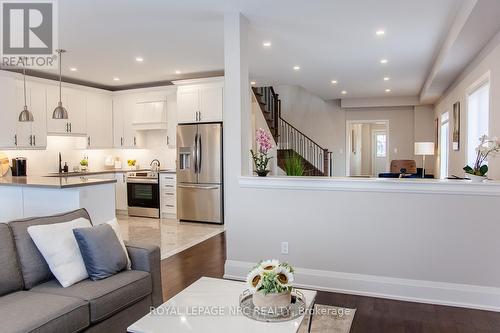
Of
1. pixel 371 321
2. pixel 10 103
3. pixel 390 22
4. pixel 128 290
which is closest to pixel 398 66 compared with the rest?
pixel 390 22

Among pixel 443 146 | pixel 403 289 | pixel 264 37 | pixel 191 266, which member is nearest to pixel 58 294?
pixel 191 266

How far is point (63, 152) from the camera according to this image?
23.3 ft

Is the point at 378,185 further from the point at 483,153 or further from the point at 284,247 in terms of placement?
the point at 284,247

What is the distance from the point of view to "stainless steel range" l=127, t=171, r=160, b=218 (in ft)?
23.3

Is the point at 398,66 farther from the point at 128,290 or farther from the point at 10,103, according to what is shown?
the point at 10,103

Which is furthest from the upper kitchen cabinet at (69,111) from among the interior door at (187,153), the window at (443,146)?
the window at (443,146)

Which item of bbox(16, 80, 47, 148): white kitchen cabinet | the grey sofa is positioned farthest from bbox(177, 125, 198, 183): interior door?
the grey sofa

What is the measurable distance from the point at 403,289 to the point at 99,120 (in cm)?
651

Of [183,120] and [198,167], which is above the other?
[183,120]

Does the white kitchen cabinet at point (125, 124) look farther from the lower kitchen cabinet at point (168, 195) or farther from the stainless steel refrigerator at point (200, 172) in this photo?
the stainless steel refrigerator at point (200, 172)

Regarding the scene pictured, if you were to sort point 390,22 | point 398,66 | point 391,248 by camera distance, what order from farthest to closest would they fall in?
point 398,66 < point 390,22 < point 391,248

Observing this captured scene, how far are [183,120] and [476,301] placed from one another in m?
5.24

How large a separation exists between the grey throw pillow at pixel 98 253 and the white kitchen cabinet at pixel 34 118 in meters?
4.48

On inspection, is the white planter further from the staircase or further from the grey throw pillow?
the staircase
